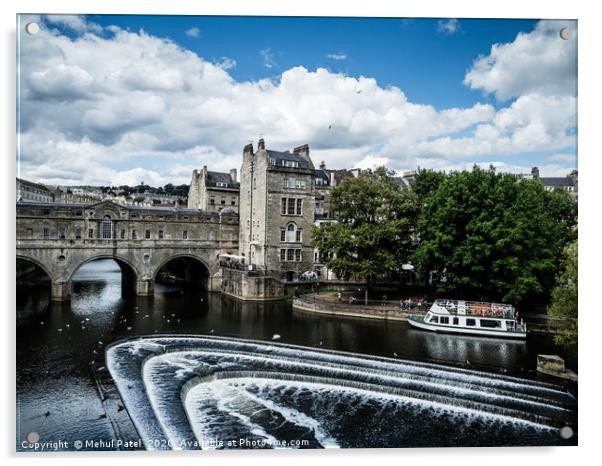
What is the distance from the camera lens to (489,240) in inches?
1017

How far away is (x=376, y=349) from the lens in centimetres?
2089

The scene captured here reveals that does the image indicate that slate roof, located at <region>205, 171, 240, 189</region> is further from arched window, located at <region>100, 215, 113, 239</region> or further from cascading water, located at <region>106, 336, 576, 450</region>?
cascading water, located at <region>106, 336, 576, 450</region>

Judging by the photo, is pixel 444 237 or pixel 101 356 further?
pixel 444 237

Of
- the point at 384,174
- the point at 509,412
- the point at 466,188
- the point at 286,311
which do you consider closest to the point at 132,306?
the point at 286,311

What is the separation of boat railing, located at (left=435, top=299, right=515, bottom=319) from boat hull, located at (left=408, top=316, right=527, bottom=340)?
0.76 m

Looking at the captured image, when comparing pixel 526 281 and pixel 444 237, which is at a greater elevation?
pixel 444 237

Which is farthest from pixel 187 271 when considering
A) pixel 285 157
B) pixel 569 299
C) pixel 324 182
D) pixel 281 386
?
pixel 569 299

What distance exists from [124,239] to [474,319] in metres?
22.8

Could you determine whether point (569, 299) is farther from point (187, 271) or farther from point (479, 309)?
point (187, 271)

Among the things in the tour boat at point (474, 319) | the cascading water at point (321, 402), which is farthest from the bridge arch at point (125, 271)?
the tour boat at point (474, 319)

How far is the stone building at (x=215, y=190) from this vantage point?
47031mm

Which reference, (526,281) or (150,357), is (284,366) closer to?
(150,357)

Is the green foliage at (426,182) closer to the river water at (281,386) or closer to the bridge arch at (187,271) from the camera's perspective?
the river water at (281,386)
